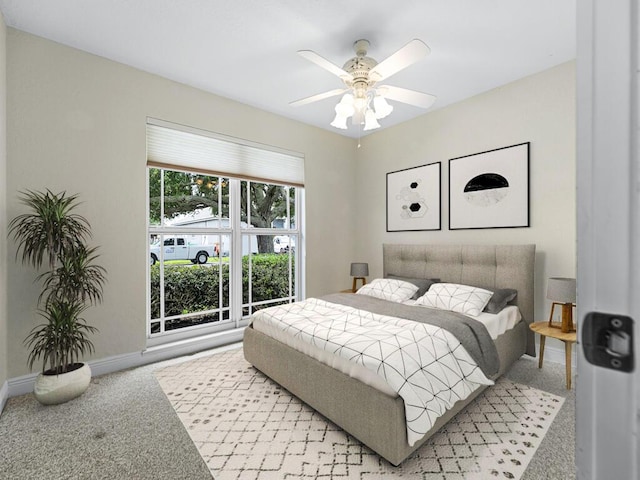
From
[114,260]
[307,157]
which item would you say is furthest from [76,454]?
[307,157]

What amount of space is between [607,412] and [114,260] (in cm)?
330

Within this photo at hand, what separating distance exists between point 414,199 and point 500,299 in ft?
5.37

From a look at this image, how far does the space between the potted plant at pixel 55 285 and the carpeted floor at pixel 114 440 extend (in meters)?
0.18

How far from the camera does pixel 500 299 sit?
291 cm

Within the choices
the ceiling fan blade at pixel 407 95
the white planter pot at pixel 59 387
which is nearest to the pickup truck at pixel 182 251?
the white planter pot at pixel 59 387

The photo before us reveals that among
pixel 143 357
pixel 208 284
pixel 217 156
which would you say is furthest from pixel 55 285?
pixel 217 156

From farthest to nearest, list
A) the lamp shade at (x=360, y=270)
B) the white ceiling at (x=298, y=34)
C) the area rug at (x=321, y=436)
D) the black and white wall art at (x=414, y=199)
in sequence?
the lamp shade at (x=360, y=270) < the black and white wall art at (x=414, y=199) < the white ceiling at (x=298, y=34) < the area rug at (x=321, y=436)

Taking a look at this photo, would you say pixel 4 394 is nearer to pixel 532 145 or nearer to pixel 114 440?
pixel 114 440

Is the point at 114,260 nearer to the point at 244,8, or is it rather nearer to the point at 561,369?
the point at 244,8

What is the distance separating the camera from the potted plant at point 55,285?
225 centimetres

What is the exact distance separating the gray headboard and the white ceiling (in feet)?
5.71

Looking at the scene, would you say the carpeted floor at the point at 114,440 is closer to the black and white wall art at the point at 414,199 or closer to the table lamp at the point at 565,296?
the table lamp at the point at 565,296

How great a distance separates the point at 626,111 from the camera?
463mm

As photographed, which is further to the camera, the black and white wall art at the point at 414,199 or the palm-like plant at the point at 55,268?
the black and white wall art at the point at 414,199
